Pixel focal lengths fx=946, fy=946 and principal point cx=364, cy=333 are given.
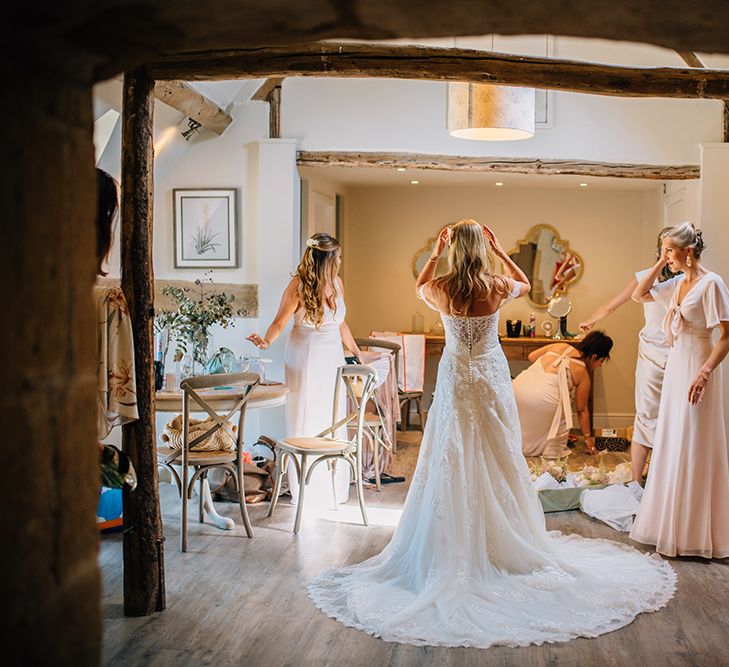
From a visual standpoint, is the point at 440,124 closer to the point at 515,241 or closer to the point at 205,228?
the point at 205,228

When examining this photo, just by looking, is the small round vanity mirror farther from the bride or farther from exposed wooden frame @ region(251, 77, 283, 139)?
the bride

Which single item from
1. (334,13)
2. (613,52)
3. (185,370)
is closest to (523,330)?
(613,52)

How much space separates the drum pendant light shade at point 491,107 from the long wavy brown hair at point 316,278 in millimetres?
1252

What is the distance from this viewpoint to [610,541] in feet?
17.2

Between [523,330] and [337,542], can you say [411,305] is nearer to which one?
[523,330]

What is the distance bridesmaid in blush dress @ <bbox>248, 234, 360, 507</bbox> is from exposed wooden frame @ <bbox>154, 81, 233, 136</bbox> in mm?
1333

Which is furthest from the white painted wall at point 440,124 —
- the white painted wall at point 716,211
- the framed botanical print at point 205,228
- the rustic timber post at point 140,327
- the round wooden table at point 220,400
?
the rustic timber post at point 140,327

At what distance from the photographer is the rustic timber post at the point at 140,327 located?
4.06 m

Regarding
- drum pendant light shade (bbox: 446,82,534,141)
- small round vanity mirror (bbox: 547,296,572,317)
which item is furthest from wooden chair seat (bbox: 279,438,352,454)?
small round vanity mirror (bbox: 547,296,572,317)

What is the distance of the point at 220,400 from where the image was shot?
533cm

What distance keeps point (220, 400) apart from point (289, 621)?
5.26 ft

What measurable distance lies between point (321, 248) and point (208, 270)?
1.79 m

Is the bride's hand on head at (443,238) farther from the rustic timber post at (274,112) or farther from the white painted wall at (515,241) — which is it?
the white painted wall at (515,241)

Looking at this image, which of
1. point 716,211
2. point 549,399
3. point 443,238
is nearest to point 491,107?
point 443,238
